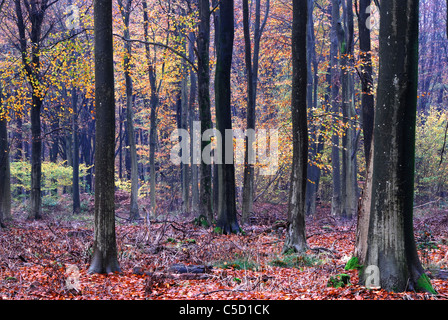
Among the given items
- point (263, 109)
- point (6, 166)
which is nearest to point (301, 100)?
point (6, 166)

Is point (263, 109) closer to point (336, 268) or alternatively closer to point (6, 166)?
point (6, 166)

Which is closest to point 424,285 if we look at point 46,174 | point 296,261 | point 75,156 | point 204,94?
point 296,261

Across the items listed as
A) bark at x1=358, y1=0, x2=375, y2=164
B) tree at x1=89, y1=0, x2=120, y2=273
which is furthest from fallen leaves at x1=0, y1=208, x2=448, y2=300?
bark at x1=358, y1=0, x2=375, y2=164

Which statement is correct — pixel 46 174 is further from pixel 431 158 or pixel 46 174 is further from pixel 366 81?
pixel 431 158

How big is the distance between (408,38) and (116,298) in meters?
5.67

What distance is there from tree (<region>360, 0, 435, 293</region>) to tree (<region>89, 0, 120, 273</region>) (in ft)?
15.5

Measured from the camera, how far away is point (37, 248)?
9.63 meters

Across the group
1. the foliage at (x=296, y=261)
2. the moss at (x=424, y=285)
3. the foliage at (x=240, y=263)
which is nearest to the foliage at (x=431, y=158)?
the foliage at (x=296, y=261)

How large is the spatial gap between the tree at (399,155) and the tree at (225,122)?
759 cm

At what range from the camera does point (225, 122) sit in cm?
1351

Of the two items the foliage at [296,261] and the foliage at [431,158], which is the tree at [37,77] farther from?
the foliage at [431,158]

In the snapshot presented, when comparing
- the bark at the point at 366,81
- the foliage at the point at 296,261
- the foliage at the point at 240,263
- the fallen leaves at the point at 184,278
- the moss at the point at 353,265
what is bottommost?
the foliage at the point at 296,261

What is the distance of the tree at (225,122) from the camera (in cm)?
1332

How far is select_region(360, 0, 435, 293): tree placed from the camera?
5875 millimetres
